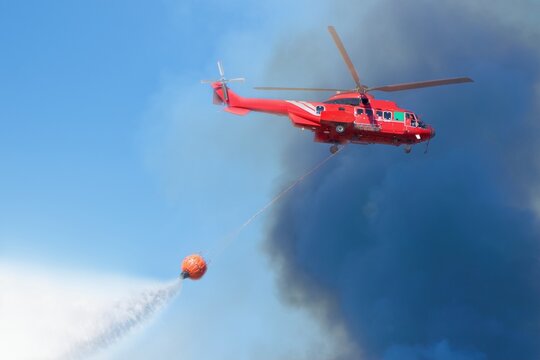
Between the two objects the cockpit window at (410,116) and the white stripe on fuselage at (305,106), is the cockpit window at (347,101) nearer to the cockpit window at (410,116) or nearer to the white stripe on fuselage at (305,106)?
the white stripe on fuselage at (305,106)

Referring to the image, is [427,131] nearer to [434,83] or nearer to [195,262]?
[434,83]

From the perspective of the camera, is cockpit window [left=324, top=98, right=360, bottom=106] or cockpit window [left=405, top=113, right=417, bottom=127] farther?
cockpit window [left=405, top=113, right=417, bottom=127]

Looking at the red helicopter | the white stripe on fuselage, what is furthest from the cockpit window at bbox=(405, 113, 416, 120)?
the white stripe on fuselage

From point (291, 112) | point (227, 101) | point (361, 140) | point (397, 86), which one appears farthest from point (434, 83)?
point (227, 101)

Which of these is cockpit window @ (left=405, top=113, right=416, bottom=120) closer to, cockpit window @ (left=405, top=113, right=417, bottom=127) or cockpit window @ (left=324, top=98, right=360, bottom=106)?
cockpit window @ (left=405, top=113, right=417, bottom=127)

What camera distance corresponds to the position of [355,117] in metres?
98.8

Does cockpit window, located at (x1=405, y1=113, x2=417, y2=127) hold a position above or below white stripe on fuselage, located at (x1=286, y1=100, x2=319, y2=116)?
above

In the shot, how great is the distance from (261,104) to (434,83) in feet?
71.7

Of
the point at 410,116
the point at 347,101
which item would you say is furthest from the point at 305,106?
the point at 410,116

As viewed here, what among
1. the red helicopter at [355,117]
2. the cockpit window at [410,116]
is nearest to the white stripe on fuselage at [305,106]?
the red helicopter at [355,117]

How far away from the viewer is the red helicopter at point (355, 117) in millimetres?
98500

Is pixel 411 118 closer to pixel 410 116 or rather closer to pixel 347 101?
pixel 410 116

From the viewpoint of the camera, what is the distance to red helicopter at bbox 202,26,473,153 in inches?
3878

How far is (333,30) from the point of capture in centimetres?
9506
